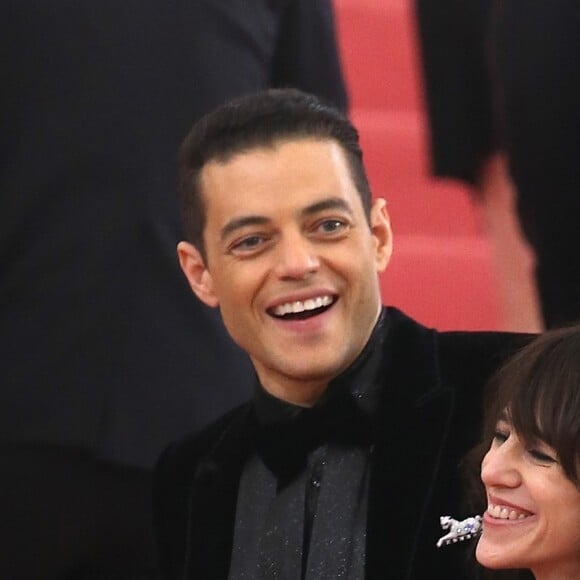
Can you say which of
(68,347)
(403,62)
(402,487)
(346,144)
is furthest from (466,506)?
(403,62)

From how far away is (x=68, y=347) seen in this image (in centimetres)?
191

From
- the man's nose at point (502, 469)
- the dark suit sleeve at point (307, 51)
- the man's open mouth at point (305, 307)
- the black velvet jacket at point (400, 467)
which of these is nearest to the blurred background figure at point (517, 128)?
the dark suit sleeve at point (307, 51)

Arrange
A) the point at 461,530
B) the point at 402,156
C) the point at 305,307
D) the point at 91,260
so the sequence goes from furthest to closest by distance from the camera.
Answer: the point at 402,156
the point at 91,260
the point at 305,307
the point at 461,530

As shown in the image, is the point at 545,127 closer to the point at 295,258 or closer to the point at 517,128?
the point at 517,128

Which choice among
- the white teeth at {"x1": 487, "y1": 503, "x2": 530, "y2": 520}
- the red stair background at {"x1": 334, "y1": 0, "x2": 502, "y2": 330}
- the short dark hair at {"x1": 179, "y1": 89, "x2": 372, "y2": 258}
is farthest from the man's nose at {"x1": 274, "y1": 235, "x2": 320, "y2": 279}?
the red stair background at {"x1": 334, "y1": 0, "x2": 502, "y2": 330}

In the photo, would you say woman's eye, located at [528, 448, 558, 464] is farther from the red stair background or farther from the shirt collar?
the red stair background

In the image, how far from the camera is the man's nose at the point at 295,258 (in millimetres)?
1620

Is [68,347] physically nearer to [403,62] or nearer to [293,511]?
[293,511]

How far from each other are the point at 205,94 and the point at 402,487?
0.58m

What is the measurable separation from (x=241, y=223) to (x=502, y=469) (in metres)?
0.41

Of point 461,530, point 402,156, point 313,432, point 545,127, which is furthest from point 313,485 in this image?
point 402,156

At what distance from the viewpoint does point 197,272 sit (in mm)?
1758

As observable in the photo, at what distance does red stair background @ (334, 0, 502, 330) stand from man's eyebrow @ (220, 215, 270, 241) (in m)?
0.72

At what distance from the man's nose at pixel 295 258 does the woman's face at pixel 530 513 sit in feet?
0.98
